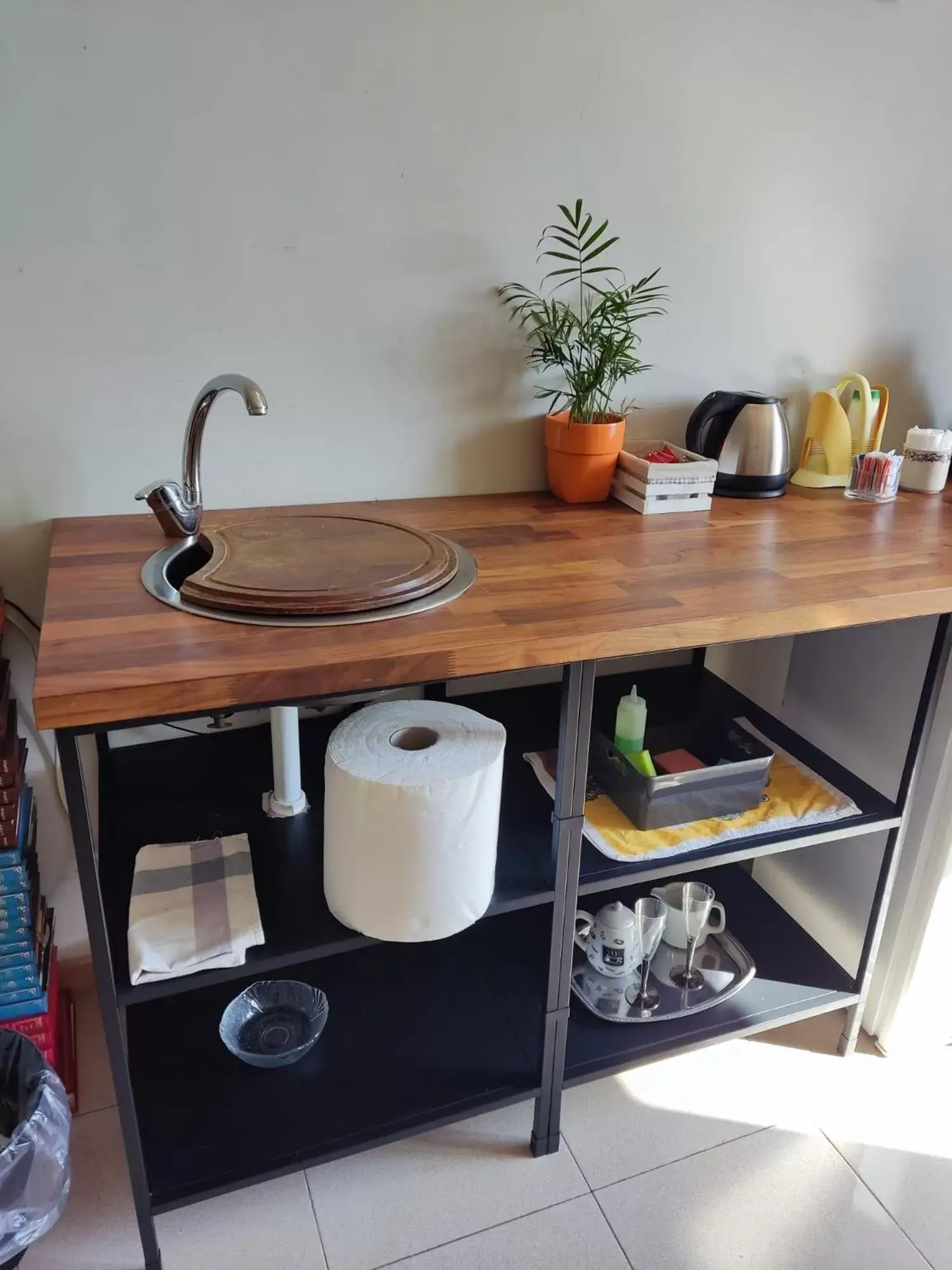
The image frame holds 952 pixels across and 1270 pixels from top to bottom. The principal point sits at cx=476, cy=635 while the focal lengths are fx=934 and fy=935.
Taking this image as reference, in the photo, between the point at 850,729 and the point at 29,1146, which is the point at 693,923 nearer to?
the point at 850,729

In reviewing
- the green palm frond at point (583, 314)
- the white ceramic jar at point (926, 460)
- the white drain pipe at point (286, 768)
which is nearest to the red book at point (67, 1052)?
the white drain pipe at point (286, 768)

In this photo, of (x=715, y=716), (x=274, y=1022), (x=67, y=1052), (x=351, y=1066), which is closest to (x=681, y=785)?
(x=715, y=716)

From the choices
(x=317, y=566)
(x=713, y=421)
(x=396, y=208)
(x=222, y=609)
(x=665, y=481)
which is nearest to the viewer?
(x=222, y=609)

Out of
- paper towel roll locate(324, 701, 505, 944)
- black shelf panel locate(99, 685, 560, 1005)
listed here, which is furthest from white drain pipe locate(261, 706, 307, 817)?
paper towel roll locate(324, 701, 505, 944)

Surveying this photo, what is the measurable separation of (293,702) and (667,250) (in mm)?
1078

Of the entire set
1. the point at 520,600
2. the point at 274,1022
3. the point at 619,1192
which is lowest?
the point at 619,1192

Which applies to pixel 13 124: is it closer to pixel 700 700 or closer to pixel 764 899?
pixel 700 700

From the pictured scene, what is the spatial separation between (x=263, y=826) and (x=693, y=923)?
78 cm

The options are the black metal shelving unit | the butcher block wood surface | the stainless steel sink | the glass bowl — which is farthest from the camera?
the glass bowl

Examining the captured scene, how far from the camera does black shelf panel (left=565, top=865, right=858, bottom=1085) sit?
4.83ft

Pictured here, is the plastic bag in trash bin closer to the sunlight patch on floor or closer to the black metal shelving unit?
the black metal shelving unit

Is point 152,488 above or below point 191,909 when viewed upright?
above

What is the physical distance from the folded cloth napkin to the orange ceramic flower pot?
0.77m

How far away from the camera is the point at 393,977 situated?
1.62 metres
